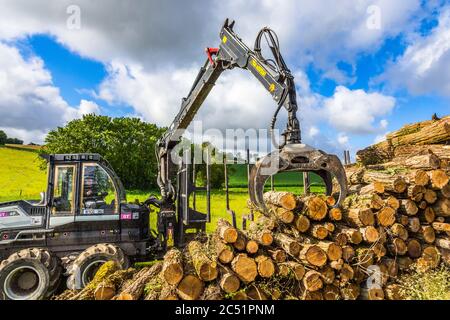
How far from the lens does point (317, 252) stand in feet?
13.7

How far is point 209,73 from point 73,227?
4.52m

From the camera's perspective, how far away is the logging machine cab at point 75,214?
628cm

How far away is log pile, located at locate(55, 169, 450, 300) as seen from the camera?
3.98 metres

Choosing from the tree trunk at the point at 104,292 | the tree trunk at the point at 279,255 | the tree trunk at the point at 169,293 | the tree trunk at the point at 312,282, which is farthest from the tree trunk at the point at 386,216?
the tree trunk at the point at 104,292

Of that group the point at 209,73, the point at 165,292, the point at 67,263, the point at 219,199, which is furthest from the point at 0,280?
the point at 219,199

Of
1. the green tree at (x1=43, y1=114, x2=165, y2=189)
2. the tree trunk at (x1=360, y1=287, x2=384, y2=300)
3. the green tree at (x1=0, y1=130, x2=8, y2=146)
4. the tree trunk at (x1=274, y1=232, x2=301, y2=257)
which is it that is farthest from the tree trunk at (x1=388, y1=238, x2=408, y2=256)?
the green tree at (x1=0, y1=130, x2=8, y2=146)

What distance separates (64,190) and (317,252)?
5285 mm

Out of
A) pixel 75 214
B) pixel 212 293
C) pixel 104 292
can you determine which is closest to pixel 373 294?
pixel 212 293

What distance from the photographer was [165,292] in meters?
3.95

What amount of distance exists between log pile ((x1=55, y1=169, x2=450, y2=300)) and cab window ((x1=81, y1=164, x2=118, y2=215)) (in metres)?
1.69

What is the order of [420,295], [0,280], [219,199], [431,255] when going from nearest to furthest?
[420,295] < [431,255] < [0,280] < [219,199]

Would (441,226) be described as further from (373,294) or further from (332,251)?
(332,251)
